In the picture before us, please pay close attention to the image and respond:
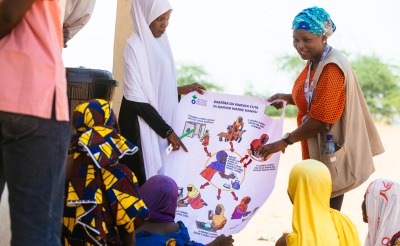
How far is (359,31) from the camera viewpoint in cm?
3297

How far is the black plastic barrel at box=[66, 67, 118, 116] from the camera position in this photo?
18.7 ft

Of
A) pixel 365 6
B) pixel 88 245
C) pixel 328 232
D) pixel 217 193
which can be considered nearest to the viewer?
pixel 88 245

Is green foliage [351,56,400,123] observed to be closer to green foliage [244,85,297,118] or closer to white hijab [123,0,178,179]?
green foliage [244,85,297,118]

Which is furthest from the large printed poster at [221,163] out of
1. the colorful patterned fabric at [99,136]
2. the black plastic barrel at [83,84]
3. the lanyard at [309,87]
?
the colorful patterned fabric at [99,136]

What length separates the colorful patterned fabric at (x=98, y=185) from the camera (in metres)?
4.25

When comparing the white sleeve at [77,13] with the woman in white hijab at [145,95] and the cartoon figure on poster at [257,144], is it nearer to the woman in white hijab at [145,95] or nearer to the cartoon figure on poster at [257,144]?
the woman in white hijab at [145,95]

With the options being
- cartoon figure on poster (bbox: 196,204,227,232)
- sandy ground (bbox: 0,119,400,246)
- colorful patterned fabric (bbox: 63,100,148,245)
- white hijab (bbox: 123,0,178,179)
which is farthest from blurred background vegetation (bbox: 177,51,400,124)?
colorful patterned fabric (bbox: 63,100,148,245)

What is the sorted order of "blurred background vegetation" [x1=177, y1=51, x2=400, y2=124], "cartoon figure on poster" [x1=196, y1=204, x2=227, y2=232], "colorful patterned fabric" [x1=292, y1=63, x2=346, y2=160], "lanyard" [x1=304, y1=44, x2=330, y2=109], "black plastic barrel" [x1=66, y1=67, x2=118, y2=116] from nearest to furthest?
"colorful patterned fabric" [x1=292, y1=63, x2=346, y2=160], "lanyard" [x1=304, y1=44, x2=330, y2=109], "black plastic barrel" [x1=66, y1=67, x2=118, y2=116], "cartoon figure on poster" [x1=196, y1=204, x2=227, y2=232], "blurred background vegetation" [x1=177, y1=51, x2=400, y2=124]

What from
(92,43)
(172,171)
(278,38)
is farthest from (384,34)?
(172,171)

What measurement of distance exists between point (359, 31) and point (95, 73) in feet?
93.1

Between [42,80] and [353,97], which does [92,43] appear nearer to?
[353,97]

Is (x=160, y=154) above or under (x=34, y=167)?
under

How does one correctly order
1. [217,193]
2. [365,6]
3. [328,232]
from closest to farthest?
1. [328,232]
2. [217,193]
3. [365,6]

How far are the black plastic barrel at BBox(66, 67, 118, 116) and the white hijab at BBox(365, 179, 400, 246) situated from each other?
1.98 m
